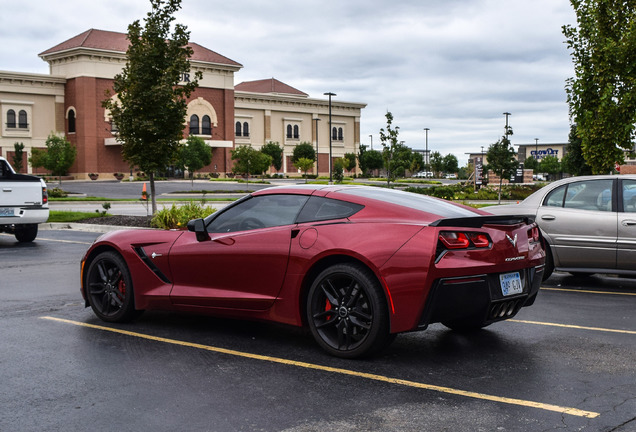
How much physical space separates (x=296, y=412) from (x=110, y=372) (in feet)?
5.75

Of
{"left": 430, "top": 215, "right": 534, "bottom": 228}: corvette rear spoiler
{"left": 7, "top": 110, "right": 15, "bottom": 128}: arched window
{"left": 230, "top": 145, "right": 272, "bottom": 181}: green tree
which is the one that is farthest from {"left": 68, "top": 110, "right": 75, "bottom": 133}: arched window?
{"left": 430, "top": 215, "right": 534, "bottom": 228}: corvette rear spoiler

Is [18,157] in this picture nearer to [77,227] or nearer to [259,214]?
[77,227]

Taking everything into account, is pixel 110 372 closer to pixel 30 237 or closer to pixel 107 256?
pixel 107 256

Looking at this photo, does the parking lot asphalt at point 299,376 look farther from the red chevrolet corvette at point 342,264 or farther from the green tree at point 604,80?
the green tree at point 604,80

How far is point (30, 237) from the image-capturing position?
16.5m

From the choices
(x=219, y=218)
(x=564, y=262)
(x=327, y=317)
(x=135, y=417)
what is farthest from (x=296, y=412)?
(x=564, y=262)

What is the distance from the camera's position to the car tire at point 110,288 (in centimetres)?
697

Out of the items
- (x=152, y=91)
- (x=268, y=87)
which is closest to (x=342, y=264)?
(x=152, y=91)

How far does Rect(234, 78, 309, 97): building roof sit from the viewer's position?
103812 mm

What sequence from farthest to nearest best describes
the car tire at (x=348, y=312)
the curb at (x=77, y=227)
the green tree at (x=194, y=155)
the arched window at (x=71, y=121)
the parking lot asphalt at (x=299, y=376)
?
the arched window at (x=71, y=121) < the green tree at (x=194, y=155) < the curb at (x=77, y=227) < the car tire at (x=348, y=312) < the parking lot asphalt at (x=299, y=376)

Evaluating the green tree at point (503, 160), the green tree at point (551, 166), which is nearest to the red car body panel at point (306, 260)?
the green tree at point (503, 160)

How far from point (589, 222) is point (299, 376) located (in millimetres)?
5889

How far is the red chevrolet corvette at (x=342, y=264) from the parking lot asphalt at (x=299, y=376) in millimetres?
324

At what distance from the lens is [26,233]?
1647 centimetres
